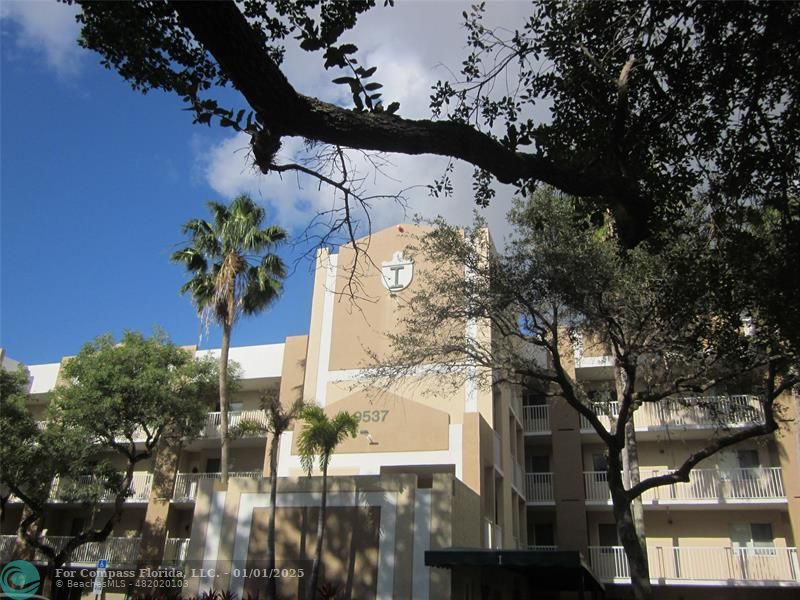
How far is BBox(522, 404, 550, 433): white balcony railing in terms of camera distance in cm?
2934

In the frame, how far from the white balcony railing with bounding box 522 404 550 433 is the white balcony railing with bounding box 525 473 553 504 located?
1.98 meters

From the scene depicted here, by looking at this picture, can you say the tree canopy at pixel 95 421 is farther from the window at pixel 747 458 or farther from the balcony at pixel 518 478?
the window at pixel 747 458

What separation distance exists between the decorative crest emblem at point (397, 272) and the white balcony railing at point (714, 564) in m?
12.5

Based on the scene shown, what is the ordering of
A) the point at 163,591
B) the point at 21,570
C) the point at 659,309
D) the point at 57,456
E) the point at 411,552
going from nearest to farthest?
the point at 659,309
the point at 411,552
the point at 163,591
the point at 57,456
the point at 21,570

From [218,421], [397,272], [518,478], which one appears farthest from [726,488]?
[218,421]

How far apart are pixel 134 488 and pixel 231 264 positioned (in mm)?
11513

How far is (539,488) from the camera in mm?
28156

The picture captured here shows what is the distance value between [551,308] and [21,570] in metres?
23.6

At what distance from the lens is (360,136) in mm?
4441

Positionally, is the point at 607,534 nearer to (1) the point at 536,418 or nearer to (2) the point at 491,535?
(1) the point at 536,418

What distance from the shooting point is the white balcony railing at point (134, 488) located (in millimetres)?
26547

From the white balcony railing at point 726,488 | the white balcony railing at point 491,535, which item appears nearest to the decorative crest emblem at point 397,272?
the white balcony railing at point 491,535

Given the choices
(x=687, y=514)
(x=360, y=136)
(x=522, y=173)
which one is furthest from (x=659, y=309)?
(x=687, y=514)

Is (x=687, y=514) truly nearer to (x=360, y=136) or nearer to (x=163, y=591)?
(x=163, y=591)
